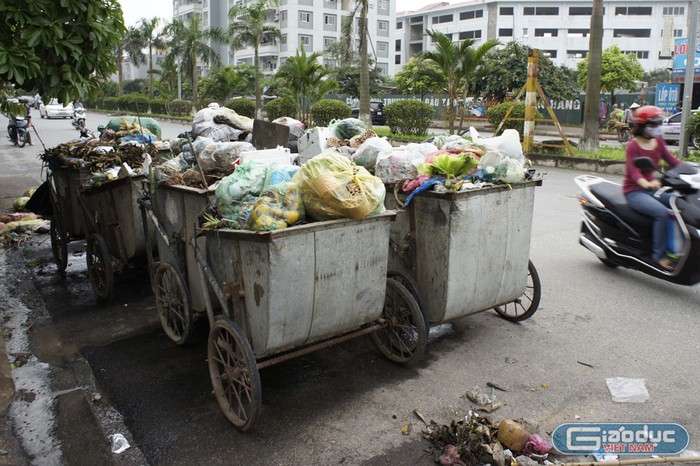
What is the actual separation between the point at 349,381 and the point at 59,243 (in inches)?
162

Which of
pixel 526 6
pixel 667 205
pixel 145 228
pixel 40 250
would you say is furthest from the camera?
pixel 526 6

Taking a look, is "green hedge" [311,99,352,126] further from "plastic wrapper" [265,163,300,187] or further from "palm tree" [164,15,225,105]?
"plastic wrapper" [265,163,300,187]

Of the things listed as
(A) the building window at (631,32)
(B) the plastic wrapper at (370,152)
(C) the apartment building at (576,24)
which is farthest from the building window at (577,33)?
(B) the plastic wrapper at (370,152)

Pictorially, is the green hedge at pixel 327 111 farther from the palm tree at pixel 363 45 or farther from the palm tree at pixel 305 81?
the palm tree at pixel 305 81

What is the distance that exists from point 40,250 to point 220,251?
5.21 m

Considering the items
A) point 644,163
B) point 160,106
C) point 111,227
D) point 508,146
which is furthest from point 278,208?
point 160,106

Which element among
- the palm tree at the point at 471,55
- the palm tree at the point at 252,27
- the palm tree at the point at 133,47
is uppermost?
the palm tree at the point at 133,47

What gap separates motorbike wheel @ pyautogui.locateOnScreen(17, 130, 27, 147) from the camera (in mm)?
21172

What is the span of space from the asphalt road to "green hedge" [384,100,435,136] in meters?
15.2

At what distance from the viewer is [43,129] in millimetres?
29422

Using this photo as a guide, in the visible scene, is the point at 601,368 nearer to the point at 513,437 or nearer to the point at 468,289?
the point at 468,289

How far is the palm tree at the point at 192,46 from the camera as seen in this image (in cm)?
3984

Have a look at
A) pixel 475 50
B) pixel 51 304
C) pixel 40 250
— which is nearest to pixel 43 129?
pixel 475 50

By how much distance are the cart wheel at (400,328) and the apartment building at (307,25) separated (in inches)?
2084
